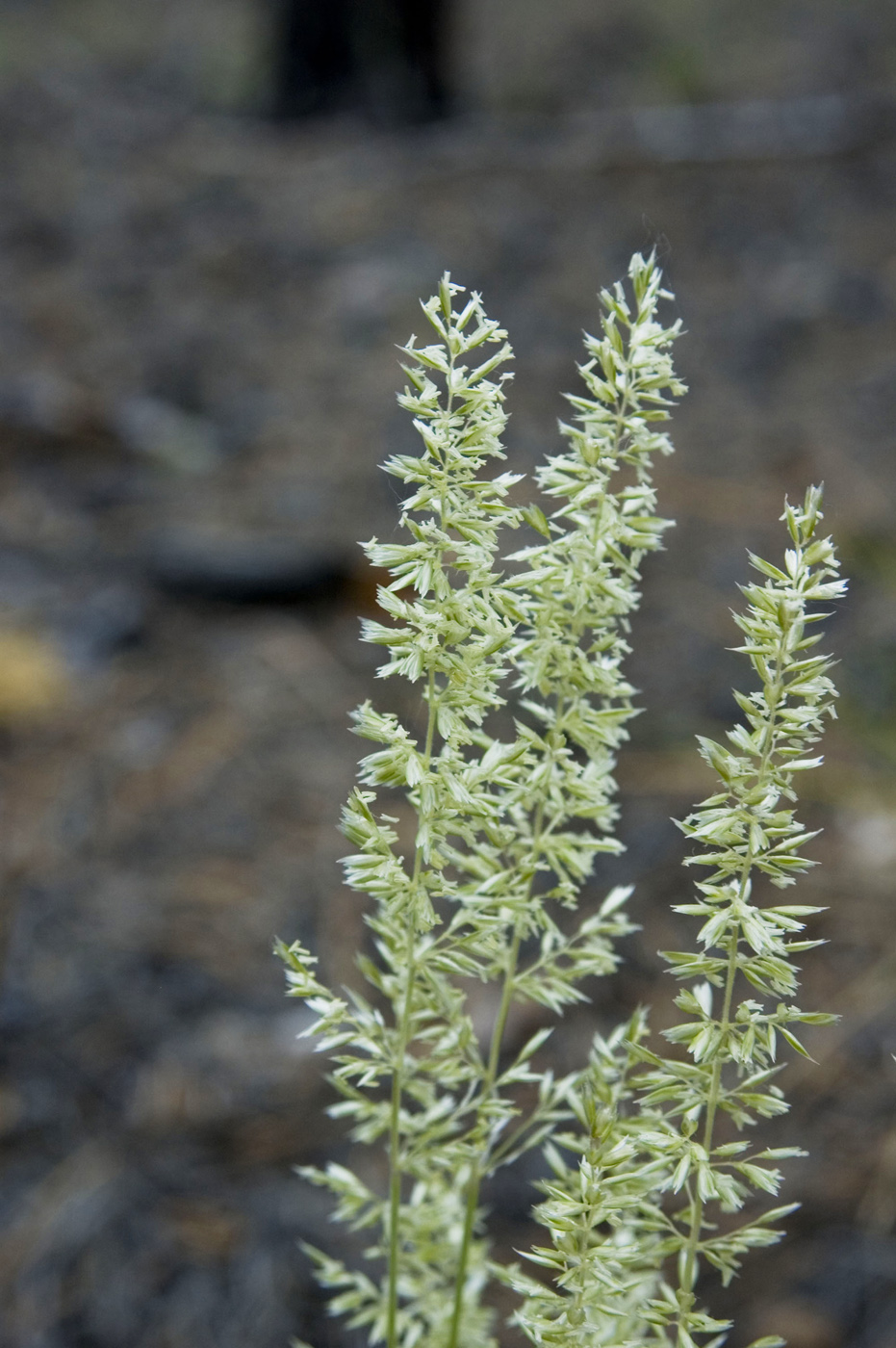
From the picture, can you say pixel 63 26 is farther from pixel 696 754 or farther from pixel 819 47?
pixel 696 754

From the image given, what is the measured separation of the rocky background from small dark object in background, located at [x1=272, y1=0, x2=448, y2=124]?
21 mm

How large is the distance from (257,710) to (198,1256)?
1.59 metres

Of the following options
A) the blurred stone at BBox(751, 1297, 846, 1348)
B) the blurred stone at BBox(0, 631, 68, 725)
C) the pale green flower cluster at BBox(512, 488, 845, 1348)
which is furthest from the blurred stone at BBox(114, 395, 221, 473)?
the pale green flower cluster at BBox(512, 488, 845, 1348)

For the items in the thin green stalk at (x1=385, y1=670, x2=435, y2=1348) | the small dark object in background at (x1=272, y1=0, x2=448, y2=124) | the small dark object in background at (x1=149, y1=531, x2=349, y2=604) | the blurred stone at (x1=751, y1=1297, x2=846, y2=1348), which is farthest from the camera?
the small dark object in background at (x1=272, y1=0, x2=448, y2=124)

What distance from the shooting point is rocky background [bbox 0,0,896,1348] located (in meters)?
2.20

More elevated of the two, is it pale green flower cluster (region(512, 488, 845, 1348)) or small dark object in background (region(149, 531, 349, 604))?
small dark object in background (region(149, 531, 349, 604))

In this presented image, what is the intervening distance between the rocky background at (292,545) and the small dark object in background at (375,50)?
0.02 m

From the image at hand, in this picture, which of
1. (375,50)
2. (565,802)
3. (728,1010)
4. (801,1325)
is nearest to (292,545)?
(801,1325)

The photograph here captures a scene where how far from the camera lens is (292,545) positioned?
3.81m

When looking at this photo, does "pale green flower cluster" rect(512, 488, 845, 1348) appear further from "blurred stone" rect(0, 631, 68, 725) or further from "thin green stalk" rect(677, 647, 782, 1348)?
"blurred stone" rect(0, 631, 68, 725)

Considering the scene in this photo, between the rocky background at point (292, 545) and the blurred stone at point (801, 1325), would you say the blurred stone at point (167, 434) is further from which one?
the blurred stone at point (801, 1325)

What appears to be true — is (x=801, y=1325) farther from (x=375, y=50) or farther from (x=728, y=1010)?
(x=375, y=50)

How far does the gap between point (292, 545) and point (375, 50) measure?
5.02 metres

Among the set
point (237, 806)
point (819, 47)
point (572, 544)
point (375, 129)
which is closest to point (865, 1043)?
point (237, 806)
